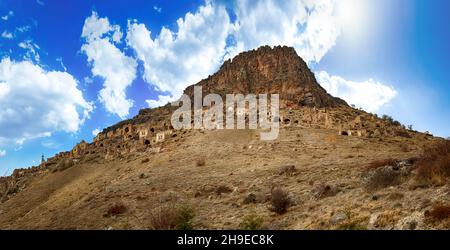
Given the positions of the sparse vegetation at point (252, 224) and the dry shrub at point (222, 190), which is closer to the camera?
the sparse vegetation at point (252, 224)

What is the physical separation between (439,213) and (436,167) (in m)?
4.58

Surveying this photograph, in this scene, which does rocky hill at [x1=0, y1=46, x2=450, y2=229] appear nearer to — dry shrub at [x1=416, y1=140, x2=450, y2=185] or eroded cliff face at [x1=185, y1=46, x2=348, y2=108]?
dry shrub at [x1=416, y1=140, x2=450, y2=185]

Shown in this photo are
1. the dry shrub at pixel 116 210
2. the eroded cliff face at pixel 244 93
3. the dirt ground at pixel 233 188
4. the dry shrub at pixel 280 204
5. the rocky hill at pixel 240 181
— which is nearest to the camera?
the dirt ground at pixel 233 188

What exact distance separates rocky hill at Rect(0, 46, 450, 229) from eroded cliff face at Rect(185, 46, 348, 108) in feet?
15.9

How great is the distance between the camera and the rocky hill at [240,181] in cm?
1241

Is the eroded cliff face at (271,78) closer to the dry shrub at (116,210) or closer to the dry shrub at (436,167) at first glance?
the dry shrub at (116,210)

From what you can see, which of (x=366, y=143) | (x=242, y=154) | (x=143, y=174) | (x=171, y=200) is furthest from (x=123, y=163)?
(x=366, y=143)

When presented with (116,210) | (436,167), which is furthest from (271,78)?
(436,167)

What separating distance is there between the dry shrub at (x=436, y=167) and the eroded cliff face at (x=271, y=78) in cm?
4614

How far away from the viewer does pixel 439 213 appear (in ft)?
29.2

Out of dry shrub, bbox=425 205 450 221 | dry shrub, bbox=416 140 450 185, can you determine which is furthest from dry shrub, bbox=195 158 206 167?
dry shrub, bbox=425 205 450 221

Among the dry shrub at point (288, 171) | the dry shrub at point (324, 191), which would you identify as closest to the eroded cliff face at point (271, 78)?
the dry shrub at point (288, 171)

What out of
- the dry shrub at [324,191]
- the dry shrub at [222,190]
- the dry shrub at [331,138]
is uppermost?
the dry shrub at [331,138]

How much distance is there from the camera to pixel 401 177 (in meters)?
14.2
